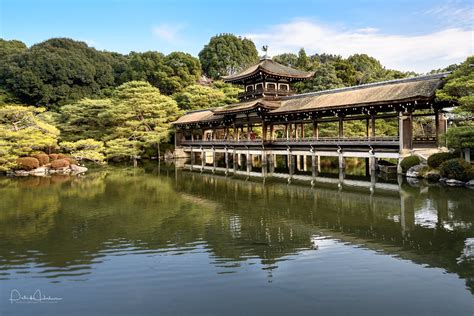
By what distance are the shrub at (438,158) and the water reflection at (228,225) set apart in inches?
114

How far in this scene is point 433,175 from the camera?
2062 cm

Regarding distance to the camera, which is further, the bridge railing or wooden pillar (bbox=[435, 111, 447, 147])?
the bridge railing

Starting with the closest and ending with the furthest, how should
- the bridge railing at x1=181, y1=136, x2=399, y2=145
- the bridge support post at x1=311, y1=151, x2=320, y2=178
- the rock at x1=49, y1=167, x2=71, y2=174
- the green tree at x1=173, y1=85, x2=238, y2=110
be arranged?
1. the bridge railing at x1=181, y1=136, x2=399, y2=145
2. the bridge support post at x1=311, y1=151, x2=320, y2=178
3. the rock at x1=49, y1=167, x2=71, y2=174
4. the green tree at x1=173, y1=85, x2=238, y2=110

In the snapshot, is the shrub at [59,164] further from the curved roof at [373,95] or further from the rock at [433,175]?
the rock at [433,175]

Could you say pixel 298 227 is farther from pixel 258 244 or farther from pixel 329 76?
pixel 329 76

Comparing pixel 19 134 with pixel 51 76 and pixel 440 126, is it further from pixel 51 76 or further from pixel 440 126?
pixel 51 76

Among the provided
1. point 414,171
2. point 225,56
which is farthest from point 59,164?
point 225,56

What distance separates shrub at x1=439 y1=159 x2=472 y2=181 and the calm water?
203 centimetres

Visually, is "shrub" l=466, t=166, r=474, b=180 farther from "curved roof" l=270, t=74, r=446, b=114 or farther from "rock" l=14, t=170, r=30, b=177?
"rock" l=14, t=170, r=30, b=177

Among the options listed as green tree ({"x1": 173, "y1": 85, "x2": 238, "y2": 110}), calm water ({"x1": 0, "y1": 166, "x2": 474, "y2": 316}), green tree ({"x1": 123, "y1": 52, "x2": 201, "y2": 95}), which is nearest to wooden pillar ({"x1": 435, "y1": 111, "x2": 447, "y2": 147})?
calm water ({"x1": 0, "y1": 166, "x2": 474, "y2": 316})

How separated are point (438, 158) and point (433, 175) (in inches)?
40.3

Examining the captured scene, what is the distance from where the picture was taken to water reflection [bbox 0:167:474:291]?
361 inches

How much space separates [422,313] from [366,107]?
759 inches

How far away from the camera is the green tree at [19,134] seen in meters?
29.0
